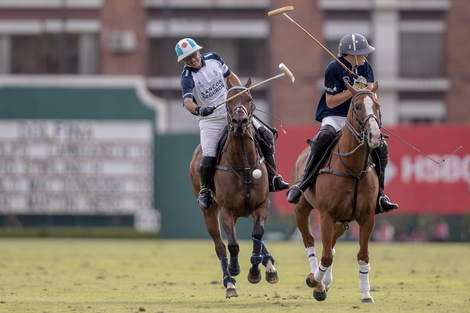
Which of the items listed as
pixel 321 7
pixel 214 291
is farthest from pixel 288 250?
pixel 321 7

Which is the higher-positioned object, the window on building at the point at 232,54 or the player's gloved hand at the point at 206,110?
the window on building at the point at 232,54

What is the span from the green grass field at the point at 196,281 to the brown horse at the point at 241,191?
0.40m

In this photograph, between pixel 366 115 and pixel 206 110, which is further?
pixel 206 110

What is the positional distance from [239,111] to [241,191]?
111 centimetres

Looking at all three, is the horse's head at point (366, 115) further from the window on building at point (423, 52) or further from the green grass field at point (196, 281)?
the window on building at point (423, 52)

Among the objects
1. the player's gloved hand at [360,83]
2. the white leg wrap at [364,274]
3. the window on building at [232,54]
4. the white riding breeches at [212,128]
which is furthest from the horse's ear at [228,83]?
the window on building at [232,54]

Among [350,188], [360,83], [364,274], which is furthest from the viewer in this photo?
[364,274]

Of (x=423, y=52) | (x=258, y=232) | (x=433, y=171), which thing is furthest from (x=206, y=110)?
(x=423, y=52)

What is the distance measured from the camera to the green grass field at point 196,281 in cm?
1075

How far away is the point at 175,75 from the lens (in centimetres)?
3688

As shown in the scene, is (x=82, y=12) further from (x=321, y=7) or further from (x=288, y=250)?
(x=288, y=250)

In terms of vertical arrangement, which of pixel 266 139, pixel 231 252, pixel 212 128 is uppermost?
pixel 212 128

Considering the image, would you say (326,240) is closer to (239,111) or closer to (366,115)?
(366,115)

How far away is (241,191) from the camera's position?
39.3 feet
